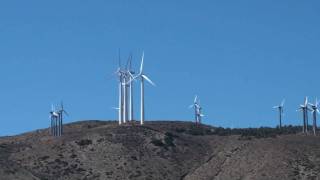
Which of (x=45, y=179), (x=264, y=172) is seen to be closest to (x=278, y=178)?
(x=264, y=172)

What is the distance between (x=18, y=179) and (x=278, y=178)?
43671mm

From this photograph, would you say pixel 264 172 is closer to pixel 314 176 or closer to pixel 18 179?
pixel 314 176

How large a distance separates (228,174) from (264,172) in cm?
721

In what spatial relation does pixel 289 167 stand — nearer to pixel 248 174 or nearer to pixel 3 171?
pixel 248 174

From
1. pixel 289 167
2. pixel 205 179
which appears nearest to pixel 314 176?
pixel 289 167

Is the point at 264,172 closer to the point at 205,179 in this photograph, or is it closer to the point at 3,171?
the point at 205,179

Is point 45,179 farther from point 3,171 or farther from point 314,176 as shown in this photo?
point 314,176

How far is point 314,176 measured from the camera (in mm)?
194875

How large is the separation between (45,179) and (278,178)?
40489 millimetres

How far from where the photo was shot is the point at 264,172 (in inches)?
7712

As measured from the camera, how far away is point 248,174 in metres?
197

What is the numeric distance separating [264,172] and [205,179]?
10.9 meters

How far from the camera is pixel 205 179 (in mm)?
199875

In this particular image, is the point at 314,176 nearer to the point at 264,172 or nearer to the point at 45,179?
the point at 264,172
